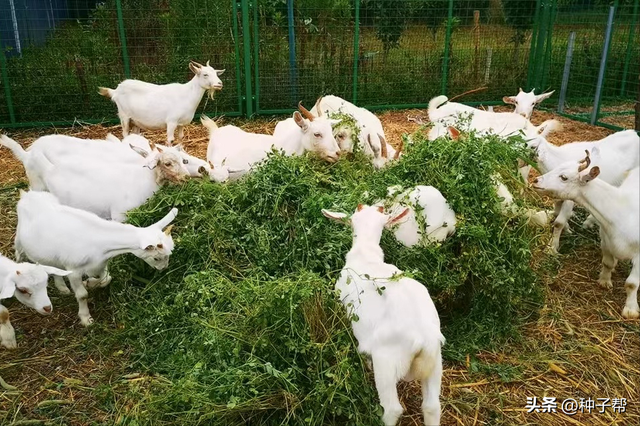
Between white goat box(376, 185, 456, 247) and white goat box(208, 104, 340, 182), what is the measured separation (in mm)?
1383

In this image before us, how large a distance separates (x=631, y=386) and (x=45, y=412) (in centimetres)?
400

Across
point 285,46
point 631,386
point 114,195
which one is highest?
point 285,46

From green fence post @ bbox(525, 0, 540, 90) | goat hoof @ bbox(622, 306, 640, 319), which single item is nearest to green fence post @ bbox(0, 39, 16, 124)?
goat hoof @ bbox(622, 306, 640, 319)

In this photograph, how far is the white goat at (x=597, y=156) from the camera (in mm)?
5367

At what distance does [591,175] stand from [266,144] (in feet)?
11.1

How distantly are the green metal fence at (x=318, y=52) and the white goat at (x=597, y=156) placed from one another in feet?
15.2

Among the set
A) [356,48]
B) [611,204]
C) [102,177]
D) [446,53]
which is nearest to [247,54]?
[356,48]

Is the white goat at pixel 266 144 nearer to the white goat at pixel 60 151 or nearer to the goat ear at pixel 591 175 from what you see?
the white goat at pixel 60 151

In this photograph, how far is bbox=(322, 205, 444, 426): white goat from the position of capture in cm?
283

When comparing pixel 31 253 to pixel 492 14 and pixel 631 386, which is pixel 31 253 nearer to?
pixel 631 386

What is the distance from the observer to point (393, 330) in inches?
113

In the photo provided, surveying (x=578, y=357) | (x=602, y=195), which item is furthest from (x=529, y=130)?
(x=578, y=357)

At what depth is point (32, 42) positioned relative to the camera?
31.6 ft

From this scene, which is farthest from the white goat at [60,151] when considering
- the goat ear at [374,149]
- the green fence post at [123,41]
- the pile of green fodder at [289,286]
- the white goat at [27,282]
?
the green fence post at [123,41]
